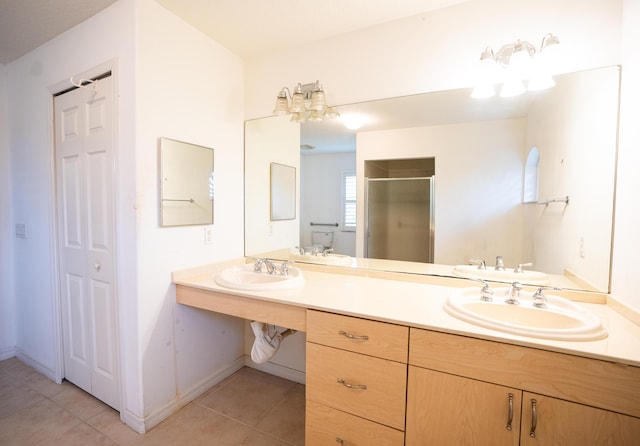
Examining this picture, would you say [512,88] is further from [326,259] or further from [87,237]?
[87,237]

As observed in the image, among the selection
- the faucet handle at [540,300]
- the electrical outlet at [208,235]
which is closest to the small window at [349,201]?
the electrical outlet at [208,235]

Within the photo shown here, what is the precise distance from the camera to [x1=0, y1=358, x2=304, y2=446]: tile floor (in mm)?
1562

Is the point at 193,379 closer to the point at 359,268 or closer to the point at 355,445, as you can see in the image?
the point at 355,445

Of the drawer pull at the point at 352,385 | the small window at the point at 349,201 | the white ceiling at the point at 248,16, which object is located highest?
the white ceiling at the point at 248,16

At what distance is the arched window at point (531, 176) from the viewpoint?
147 cm

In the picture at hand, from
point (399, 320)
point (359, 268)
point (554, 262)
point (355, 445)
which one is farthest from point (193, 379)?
point (554, 262)

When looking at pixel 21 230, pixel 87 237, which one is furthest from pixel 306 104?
pixel 21 230

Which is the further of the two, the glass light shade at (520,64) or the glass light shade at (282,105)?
the glass light shade at (282,105)

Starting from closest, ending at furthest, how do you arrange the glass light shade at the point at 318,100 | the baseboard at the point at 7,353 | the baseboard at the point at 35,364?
the glass light shade at the point at 318,100 < the baseboard at the point at 35,364 < the baseboard at the point at 7,353

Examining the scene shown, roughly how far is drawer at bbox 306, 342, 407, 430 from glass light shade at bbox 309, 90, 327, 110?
137 centimetres

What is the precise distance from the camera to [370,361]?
1.19 metres

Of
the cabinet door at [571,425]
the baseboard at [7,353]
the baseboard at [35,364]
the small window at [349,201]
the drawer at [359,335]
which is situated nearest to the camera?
the cabinet door at [571,425]

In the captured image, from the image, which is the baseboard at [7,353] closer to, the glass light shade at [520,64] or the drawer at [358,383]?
the drawer at [358,383]

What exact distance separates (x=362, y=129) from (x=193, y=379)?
197cm
